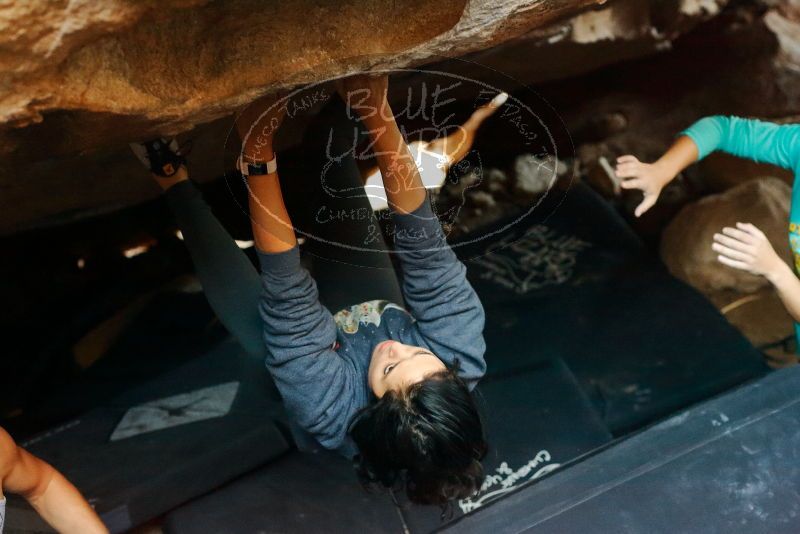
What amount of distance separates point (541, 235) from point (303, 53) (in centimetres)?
127

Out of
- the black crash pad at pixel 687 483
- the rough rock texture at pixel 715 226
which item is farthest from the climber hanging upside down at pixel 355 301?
the rough rock texture at pixel 715 226

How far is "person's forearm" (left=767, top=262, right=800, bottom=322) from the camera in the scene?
1093 mm

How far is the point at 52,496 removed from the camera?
966mm

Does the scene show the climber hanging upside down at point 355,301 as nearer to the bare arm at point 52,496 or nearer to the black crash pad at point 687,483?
the black crash pad at point 687,483

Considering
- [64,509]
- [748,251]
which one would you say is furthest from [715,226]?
[64,509]

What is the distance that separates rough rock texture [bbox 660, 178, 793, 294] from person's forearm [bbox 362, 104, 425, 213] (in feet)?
3.97

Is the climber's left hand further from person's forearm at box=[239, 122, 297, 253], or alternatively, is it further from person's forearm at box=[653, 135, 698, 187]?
person's forearm at box=[239, 122, 297, 253]

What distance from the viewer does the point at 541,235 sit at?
1.84m

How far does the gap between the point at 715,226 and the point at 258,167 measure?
57.7 inches

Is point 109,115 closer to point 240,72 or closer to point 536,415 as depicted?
point 240,72

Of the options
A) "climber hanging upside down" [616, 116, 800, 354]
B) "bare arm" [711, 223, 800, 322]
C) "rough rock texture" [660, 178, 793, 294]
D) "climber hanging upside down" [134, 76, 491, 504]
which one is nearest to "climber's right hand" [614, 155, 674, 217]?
"climber hanging upside down" [616, 116, 800, 354]

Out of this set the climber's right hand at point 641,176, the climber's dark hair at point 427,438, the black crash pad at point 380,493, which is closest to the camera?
the climber's dark hair at point 427,438

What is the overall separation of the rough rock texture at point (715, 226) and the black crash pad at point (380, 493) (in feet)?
1.95

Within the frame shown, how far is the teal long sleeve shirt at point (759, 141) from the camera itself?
1259mm
